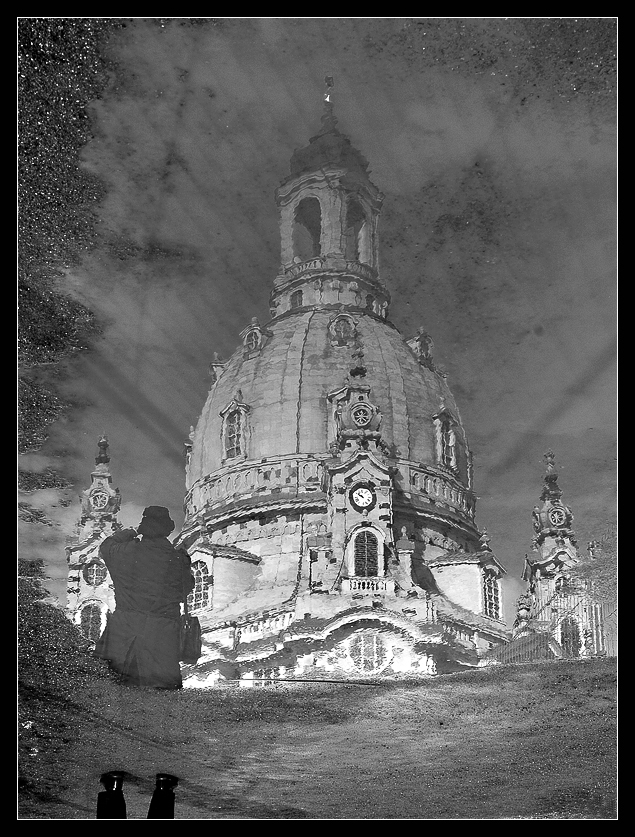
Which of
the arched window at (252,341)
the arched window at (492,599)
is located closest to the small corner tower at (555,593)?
the arched window at (492,599)

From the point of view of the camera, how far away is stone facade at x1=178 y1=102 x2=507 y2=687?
11242 mm

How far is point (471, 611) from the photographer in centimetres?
1125

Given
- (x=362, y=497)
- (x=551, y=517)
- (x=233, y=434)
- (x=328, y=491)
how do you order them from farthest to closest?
(x=328, y=491), (x=233, y=434), (x=362, y=497), (x=551, y=517)

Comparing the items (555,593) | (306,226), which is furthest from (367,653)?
(306,226)

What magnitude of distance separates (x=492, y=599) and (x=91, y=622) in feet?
11.2

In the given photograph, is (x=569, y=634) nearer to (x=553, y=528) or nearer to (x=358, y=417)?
(x=553, y=528)

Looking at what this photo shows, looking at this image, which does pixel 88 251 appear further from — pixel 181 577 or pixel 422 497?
pixel 422 497

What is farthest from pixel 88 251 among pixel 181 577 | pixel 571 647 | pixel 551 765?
pixel 551 765

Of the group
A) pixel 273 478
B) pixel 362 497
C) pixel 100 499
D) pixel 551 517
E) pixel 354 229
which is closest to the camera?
pixel 100 499

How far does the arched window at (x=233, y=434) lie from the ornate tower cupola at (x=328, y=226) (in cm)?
151

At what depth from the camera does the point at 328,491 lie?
13.7 metres

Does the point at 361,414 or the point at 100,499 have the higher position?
the point at 361,414

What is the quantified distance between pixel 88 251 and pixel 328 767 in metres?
5.03

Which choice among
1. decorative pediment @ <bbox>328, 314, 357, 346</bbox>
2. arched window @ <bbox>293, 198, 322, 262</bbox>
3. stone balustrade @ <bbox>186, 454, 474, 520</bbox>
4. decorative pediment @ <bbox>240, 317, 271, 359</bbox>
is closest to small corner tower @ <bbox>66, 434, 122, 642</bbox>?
decorative pediment @ <bbox>240, 317, 271, 359</bbox>
